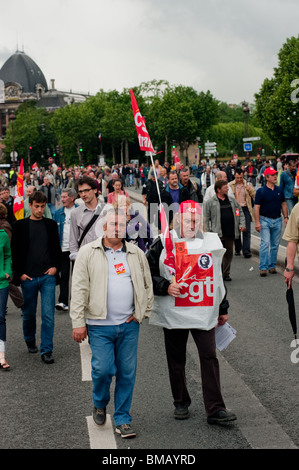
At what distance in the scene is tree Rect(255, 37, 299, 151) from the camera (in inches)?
1896

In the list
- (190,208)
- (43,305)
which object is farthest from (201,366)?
(43,305)

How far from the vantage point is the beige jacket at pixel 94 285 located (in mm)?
5027

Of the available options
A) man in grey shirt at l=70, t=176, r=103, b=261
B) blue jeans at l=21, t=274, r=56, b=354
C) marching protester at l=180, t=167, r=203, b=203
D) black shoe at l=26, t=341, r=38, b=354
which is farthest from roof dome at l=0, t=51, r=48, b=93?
blue jeans at l=21, t=274, r=56, b=354

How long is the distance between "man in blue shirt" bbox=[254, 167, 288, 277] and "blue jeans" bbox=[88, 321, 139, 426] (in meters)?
7.03

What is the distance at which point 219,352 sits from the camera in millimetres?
7316

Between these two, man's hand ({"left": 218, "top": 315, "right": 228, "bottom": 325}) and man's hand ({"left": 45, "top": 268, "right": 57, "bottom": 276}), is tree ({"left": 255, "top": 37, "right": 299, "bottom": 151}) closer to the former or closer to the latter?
man's hand ({"left": 45, "top": 268, "right": 57, "bottom": 276})

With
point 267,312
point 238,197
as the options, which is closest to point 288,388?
point 267,312

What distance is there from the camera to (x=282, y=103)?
4850 centimetres

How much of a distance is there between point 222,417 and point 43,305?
284 centimetres

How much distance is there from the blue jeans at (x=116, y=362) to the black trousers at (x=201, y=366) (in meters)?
0.39

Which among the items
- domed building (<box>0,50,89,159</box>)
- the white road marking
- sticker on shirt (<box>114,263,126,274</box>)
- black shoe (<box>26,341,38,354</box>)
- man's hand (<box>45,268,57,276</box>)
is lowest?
black shoe (<box>26,341,38,354</box>)

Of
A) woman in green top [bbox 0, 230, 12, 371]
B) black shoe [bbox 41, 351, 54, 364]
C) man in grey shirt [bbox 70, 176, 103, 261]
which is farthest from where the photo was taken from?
man in grey shirt [bbox 70, 176, 103, 261]

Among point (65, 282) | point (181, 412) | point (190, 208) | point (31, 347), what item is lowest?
point (31, 347)

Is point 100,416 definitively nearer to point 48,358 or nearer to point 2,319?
point 48,358
